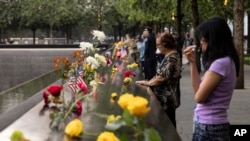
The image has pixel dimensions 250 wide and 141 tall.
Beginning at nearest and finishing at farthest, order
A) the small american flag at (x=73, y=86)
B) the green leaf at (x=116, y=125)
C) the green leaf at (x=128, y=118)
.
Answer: the green leaf at (x=128, y=118), the green leaf at (x=116, y=125), the small american flag at (x=73, y=86)

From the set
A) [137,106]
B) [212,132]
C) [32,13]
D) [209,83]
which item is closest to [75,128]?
[137,106]

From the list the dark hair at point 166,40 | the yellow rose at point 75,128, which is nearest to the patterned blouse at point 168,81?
the dark hair at point 166,40

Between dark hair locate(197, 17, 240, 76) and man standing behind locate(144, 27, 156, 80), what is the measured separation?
11977 mm

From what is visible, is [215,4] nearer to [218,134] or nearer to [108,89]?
[108,89]

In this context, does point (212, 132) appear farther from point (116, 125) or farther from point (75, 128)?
point (116, 125)

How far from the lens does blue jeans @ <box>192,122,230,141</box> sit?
4.39m

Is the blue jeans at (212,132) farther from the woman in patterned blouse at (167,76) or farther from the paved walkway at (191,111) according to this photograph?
the paved walkway at (191,111)

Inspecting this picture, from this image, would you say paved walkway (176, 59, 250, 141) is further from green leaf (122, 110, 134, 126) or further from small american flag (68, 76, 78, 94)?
green leaf (122, 110, 134, 126)

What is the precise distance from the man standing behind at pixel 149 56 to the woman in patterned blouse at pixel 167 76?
969 centimetres

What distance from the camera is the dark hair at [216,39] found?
14.2ft

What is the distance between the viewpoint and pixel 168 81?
6.56 metres

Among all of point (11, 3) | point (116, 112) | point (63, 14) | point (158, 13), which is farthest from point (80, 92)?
point (11, 3)

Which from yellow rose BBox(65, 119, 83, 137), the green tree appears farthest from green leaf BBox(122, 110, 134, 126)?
the green tree

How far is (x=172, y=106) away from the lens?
669 centimetres
